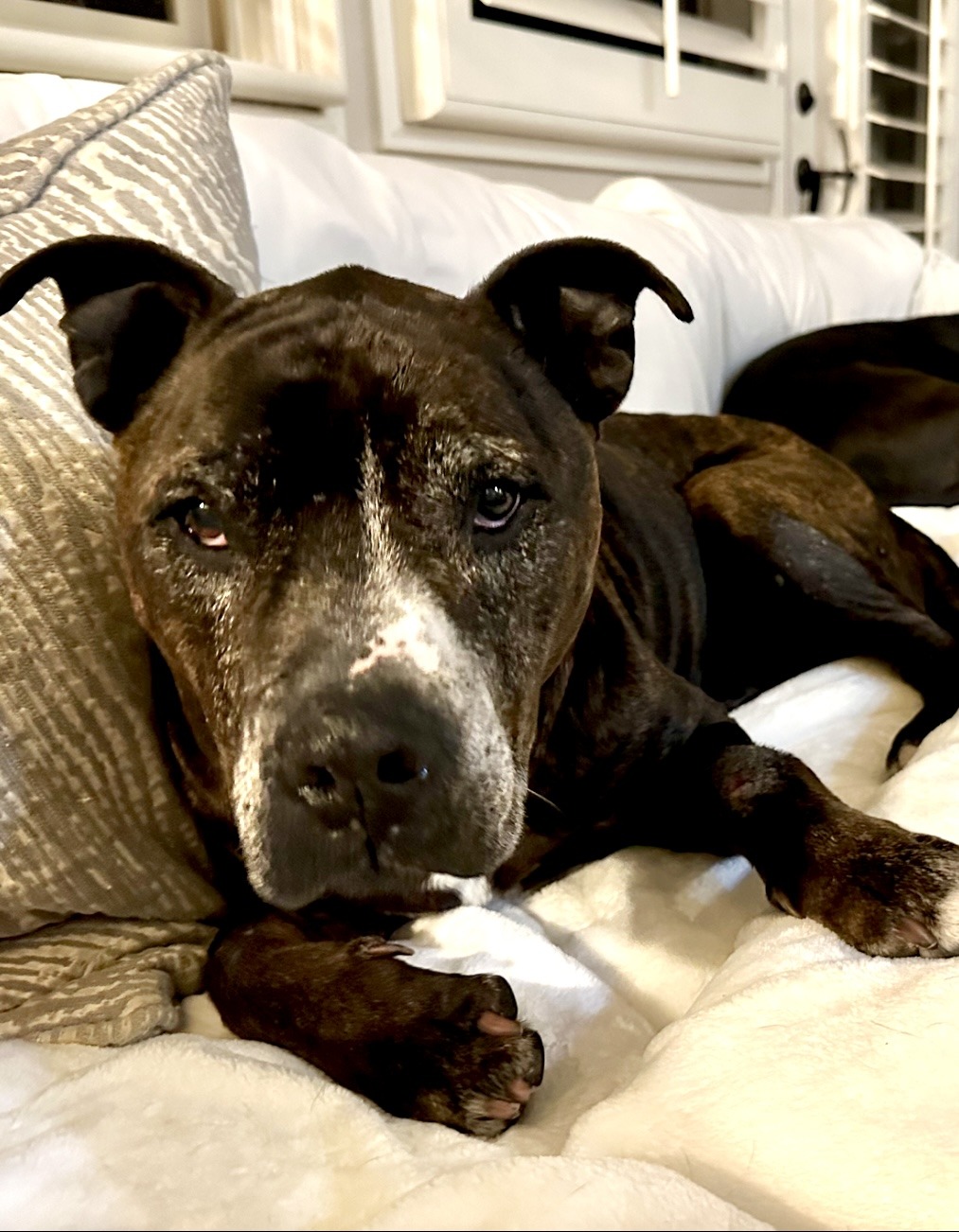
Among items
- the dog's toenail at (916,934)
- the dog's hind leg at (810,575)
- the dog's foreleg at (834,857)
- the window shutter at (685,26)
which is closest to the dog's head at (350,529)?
the dog's foreleg at (834,857)

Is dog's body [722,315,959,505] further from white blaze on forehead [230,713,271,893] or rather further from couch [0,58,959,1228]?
white blaze on forehead [230,713,271,893]

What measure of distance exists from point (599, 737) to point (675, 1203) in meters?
0.98

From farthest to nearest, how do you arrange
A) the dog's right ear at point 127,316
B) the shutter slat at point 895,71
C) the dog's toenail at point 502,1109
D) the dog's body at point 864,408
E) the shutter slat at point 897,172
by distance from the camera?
the shutter slat at point 897,172 → the shutter slat at point 895,71 → the dog's body at point 864,408 → the dog's right ear at point 127,316 → the dog's toenail at point 502,1109

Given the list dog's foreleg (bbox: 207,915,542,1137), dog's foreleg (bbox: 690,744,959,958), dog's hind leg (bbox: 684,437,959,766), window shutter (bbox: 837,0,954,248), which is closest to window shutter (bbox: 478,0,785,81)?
window shutter (bbox: 837,0,954,248)

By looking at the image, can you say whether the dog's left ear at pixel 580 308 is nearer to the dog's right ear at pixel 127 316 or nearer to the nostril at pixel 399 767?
the dog's right ear at pixel 127 316

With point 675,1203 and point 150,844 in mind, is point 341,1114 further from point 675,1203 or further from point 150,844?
point 150,844

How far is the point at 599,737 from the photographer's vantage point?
1.73 meters

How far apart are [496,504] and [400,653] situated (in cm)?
27

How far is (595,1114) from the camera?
102cm

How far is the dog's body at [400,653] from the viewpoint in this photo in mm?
1168

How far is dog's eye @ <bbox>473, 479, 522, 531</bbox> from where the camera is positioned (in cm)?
134

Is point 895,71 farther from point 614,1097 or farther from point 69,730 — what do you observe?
point 614,1097

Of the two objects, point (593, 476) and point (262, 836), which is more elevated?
point (593, 476)

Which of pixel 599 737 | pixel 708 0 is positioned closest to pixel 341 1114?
pixel 599 737
